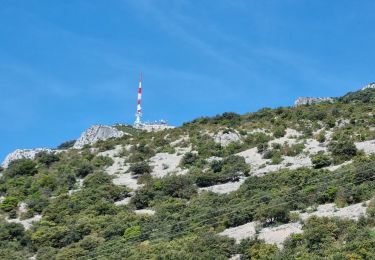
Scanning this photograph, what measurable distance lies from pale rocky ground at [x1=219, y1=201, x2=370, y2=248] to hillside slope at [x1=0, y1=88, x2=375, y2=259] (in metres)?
0.13

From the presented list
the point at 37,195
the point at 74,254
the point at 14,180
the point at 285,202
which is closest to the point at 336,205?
the point at 285,202

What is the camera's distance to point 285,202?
53156 millimetres

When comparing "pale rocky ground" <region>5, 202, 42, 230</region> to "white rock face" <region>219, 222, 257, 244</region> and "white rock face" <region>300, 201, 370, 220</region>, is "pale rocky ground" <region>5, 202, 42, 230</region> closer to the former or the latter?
"white rock face" <region>219, 222, 257, 244</region>

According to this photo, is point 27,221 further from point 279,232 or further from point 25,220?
point 279,232

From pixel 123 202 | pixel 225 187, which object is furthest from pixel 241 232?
pixel 123 202

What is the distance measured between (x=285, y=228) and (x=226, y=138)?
3157 centimetres

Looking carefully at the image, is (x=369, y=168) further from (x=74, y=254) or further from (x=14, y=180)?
(x=14, y=180)

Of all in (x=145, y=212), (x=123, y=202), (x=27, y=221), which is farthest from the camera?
(x=123, y=202)

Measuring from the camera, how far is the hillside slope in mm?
47438

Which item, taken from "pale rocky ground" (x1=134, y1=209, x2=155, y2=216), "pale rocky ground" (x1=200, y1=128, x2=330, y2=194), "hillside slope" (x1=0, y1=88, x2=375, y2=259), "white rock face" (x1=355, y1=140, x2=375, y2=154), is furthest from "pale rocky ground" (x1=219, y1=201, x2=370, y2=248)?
"white rock face" (x1=355, y1=140, x2=375, y2=154)

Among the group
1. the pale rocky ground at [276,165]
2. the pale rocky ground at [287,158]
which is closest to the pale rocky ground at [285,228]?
the pale rocky ground at [287,158]

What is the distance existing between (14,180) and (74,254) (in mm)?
26965

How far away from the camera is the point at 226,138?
263ft

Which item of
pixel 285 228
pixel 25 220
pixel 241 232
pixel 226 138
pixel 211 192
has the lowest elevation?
pixel 285 228
